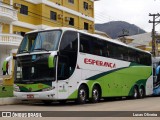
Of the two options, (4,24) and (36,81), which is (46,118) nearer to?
(36,81)

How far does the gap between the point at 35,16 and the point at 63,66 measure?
22.9 metres

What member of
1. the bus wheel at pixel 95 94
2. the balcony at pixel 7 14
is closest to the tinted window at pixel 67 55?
the bus wheel at pixel 95 94

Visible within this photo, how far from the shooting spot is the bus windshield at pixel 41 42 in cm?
1744

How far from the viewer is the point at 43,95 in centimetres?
1709

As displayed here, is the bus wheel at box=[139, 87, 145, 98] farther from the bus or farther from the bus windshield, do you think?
the bus windshield

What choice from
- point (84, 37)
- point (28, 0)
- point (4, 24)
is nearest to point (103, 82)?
point (84, 37)

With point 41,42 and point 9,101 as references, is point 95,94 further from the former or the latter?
point 9,101

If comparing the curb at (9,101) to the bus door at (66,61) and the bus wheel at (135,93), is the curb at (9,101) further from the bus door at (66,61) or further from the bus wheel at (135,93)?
the bus wheel at (135,93)

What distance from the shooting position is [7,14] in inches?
1321

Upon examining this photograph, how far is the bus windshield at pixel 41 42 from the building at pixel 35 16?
570 inches

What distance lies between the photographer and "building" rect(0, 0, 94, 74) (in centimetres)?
3369

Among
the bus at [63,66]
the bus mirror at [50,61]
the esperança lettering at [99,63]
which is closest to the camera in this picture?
the bus mirror at [50,61]

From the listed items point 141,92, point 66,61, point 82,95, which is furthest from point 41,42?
point 141,92

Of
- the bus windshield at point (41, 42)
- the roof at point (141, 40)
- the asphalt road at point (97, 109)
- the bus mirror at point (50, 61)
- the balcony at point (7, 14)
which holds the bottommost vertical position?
the asphalt road at point (97, 109)
